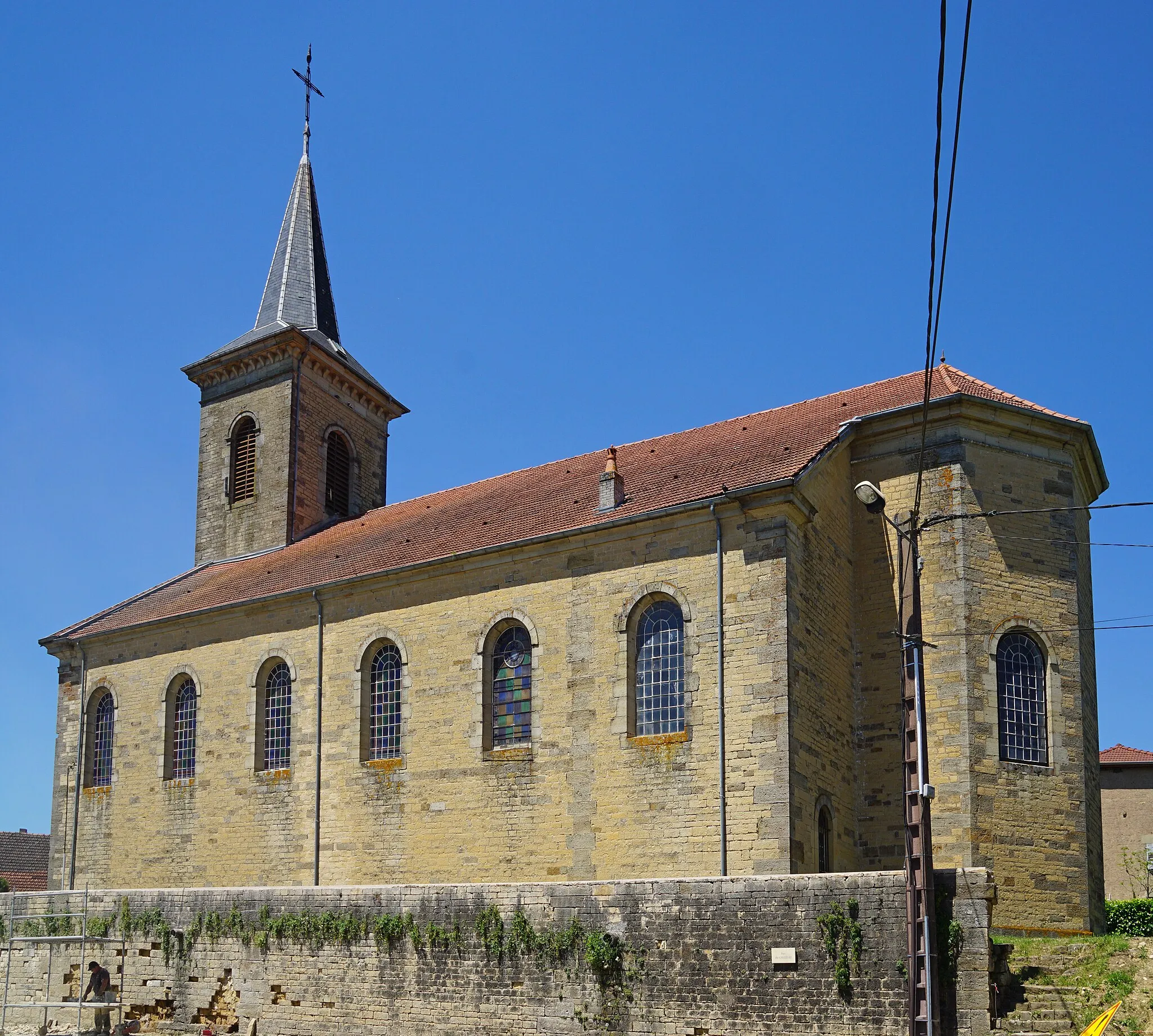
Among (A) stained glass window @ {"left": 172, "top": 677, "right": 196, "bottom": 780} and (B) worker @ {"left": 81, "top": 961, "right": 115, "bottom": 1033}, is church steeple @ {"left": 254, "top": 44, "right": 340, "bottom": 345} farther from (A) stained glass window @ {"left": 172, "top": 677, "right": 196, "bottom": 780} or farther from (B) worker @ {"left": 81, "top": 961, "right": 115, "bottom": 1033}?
(B) worker @ {"left": 81, "top": 961, "right": 115, "bottom": 1033}

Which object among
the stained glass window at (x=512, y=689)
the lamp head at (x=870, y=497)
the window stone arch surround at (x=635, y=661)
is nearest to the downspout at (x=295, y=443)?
the stained glass window at (x=512, y=689)

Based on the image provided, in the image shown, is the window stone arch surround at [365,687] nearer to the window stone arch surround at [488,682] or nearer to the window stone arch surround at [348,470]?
the window stone arch surround at [488,682]

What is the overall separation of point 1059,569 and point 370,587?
13.2m

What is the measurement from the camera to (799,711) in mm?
20109

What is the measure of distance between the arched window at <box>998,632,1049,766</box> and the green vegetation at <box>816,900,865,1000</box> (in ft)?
22.9

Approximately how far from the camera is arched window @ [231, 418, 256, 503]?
113ft

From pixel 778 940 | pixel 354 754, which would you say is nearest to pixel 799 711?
pixel 778 940

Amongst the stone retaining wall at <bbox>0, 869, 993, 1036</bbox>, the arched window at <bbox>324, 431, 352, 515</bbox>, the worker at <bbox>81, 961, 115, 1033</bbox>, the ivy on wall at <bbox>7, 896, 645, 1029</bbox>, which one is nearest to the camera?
the stone retaining wall at <bbox>0, 869, 993, 1036</bbox>

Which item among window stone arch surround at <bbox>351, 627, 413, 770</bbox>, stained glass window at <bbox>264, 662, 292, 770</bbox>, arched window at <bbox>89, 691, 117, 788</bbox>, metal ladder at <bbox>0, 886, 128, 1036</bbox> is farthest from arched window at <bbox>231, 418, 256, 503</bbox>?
metal ladder at <bbox>0, 886, 128, 1036</bbox>

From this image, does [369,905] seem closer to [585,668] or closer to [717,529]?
[585,668]

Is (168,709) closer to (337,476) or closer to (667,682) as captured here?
(337,476)

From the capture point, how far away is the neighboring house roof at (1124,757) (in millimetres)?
38281

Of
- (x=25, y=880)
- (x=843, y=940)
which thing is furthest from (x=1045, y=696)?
(x=25, y=880)

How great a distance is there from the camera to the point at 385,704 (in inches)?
987
